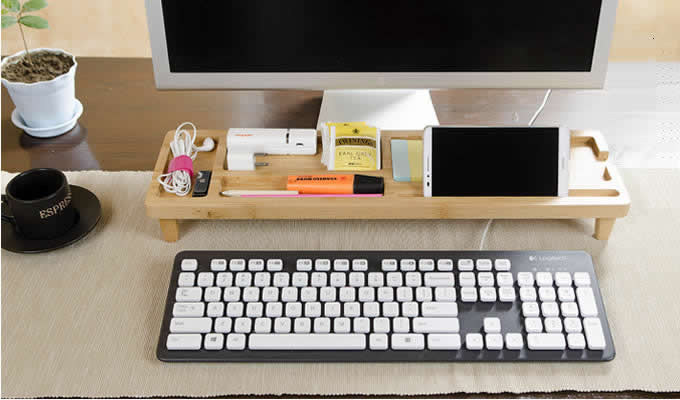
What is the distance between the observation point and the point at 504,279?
2.41 ft

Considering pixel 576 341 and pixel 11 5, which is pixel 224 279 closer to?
pixel 576 341

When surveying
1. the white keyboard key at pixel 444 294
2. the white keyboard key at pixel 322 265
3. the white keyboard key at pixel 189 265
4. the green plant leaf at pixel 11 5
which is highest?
the green plant leaf at pixel 11 5

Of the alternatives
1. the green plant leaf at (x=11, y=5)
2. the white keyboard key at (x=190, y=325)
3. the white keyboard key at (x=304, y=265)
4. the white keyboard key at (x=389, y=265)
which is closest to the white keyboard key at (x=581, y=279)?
the white keyboard key at (x=389, y=265)

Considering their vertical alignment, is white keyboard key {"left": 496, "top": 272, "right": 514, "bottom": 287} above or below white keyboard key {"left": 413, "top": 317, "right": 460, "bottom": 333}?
above

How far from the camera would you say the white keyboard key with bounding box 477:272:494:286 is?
0.73 metres

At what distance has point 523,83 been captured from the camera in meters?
0.87

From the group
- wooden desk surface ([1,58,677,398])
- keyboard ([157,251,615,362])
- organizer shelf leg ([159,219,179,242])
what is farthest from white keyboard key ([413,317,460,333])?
wooden desk surface ([1,58,677,398])

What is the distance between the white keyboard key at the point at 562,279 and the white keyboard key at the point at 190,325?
0.40 meters

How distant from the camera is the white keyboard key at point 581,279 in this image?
0.73 metres

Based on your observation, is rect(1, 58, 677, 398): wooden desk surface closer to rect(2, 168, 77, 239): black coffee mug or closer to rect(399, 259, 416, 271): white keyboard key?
rect(2, 168, 77, 239): black coffee mug

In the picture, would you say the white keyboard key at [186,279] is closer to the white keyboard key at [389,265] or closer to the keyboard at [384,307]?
the keyboard at [384,307]

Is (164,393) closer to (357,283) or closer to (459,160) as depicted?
(357,283)

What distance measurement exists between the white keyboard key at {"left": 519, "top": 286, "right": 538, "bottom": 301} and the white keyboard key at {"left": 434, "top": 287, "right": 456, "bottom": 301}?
76 mm

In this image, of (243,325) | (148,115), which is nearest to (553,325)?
(243,325)
